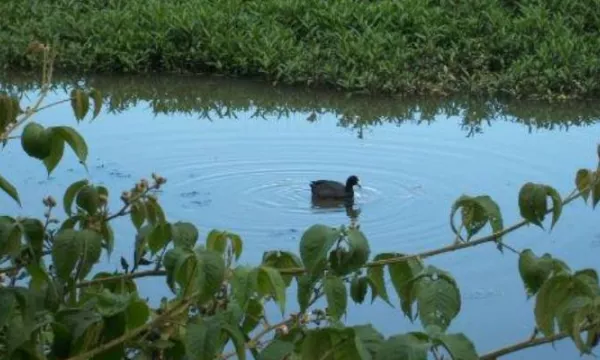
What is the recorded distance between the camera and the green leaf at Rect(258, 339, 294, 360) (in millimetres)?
2039

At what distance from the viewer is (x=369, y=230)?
6.41m

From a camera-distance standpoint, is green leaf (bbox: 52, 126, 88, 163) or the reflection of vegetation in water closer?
green leaf (bbox: 52, 126, 88, 163)

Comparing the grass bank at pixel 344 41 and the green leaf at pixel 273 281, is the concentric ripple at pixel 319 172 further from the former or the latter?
the green leaf at pixel 273 281

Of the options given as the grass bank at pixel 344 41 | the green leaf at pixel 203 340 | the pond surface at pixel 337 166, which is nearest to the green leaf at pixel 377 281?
the green leaf at pixel 203 340

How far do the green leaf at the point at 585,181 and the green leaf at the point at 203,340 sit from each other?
0.58 metres

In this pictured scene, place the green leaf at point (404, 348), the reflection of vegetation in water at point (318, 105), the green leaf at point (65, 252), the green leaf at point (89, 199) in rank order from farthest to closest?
the reflection of vegetation in water at point (318, 105)
the green leaf at point (89, 199)
the green leaf at point (65, 252)
the green leaf at point (404, 348)

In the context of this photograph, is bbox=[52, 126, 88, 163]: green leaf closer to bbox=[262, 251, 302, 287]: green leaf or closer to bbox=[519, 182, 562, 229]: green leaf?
bbox=[262, 251, 302, 287]: green leaf

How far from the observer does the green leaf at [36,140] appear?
212 cm

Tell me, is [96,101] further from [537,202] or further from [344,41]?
[344,41]

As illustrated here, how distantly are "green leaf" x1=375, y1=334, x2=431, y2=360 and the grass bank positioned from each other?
7512 millimetres

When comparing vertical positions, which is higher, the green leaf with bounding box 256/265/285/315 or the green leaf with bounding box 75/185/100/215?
the green leaf with bounding box 75/185/100/215

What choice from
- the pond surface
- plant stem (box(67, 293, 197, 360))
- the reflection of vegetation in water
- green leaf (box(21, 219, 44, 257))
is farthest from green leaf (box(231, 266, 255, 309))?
the reflection of vegetation in water

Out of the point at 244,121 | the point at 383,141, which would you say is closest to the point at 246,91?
the point at 244,121

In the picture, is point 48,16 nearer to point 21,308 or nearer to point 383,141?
point 383,141
